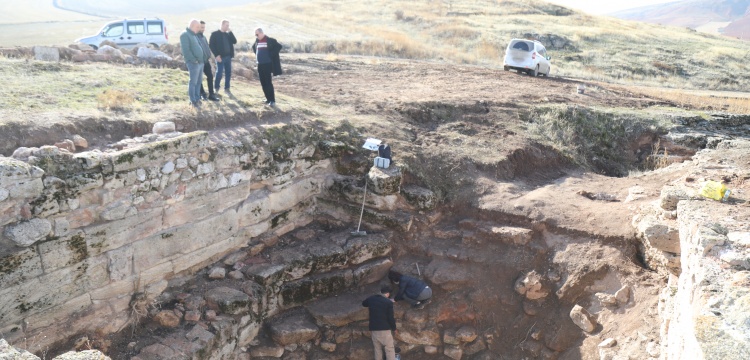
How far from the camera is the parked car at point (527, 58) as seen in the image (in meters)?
18.3

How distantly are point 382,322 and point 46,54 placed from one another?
9.54 meters

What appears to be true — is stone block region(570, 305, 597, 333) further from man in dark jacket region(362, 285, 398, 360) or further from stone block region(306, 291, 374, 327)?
stone block region(306, 291, 374, 327)

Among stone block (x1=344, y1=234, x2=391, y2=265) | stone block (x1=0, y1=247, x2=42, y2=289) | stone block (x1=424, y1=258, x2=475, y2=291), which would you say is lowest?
stone block (x1=424, y1=258, x2=475, y2=291)

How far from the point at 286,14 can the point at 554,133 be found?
98.1 feet

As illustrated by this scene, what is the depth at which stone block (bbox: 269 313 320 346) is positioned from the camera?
773 cm

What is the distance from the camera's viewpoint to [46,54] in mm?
11797

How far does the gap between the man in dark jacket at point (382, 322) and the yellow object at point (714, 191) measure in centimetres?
421

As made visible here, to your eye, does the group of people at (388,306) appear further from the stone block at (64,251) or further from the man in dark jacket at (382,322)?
the stone block at (64,251)

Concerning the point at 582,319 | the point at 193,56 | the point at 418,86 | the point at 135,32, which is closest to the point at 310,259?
the point at 582,319

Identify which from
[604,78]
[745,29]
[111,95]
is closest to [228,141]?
[111,95]

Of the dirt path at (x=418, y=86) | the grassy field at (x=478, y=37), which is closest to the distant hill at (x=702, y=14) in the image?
the grassy field at (x=478, y=37)

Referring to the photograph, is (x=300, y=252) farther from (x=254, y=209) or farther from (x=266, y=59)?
(x=266, y=59)

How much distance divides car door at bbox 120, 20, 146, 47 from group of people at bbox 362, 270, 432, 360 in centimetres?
1556

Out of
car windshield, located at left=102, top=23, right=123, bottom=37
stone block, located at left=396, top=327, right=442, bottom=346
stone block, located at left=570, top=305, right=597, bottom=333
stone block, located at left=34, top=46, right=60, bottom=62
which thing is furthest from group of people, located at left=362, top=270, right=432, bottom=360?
car windshield, located at left=102, top=23, right=123, bottom=37
